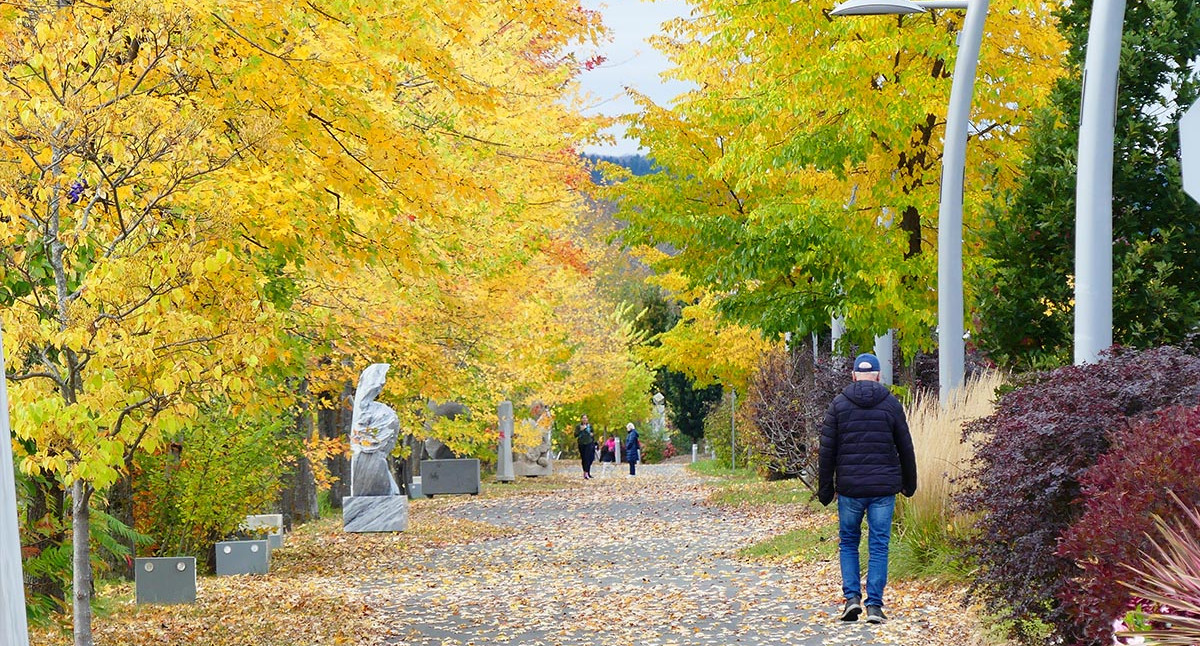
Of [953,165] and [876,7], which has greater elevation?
[876,7]

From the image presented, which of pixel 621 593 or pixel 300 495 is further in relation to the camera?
pixel 300 495

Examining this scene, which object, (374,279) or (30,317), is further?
(374,279)

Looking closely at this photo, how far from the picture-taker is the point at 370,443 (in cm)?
2278

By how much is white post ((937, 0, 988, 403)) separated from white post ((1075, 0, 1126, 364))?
4.15 metres

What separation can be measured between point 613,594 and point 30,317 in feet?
22.5

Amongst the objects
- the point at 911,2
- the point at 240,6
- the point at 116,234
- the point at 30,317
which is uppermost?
the point at 911,2

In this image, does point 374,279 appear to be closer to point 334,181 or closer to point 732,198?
point 732,198

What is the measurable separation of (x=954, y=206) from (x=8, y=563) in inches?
490

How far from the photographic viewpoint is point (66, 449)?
25.8 ft

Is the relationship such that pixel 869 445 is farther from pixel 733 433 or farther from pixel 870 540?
pixel 733 433

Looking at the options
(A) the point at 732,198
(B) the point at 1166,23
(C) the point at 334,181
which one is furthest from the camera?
(A) the point at 732,198

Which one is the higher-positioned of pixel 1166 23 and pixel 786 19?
pixel 786 19

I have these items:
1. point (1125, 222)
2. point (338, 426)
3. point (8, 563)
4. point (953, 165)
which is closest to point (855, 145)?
point (953, 165)

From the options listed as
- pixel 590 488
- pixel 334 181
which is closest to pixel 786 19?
pixel 334 181
